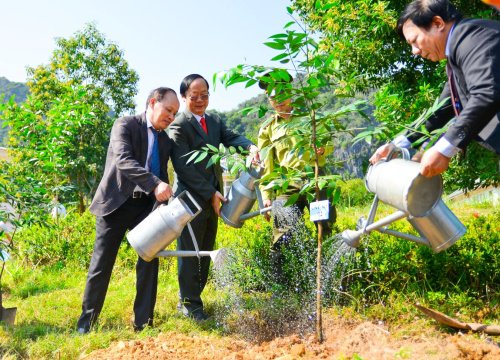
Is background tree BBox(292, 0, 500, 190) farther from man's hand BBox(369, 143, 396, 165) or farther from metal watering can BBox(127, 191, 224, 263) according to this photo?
metal watering can BBox(127, 191, 224, 263)

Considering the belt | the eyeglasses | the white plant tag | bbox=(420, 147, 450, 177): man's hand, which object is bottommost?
the white plant tag

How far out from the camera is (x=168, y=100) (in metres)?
3.38

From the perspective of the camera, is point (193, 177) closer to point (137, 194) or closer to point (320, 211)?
point (137, 194)

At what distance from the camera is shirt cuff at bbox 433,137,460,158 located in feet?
6.89

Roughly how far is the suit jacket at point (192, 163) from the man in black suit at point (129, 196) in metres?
0.15

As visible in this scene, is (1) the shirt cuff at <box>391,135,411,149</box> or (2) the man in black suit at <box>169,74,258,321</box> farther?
(2) the man in black suit at <box>169,74,258,321</box>

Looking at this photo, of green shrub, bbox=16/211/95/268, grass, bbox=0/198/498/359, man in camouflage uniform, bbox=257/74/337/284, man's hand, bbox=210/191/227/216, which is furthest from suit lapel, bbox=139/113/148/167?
green shrub, bbox=16/211/95/268

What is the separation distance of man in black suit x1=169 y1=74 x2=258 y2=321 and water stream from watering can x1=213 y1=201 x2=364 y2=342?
0.19 meters

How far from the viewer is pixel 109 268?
3500mm

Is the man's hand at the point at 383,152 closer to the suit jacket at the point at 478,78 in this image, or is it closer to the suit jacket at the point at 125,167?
the suit jacket at the point at 478,78

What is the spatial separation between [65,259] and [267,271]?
2917mm

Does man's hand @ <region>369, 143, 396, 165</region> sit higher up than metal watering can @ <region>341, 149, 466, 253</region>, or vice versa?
man's hand @ <region>369, 143, 396, 165</region>

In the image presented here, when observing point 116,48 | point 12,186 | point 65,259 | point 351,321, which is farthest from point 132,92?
point 351,321

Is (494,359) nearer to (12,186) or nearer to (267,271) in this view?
(267,271)
